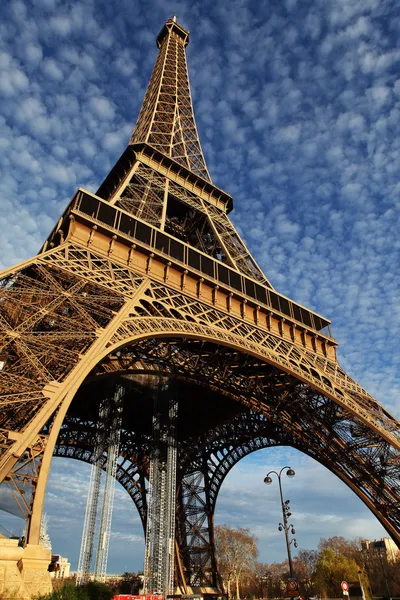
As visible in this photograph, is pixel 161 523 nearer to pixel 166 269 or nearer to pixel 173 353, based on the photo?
pixel 173 353

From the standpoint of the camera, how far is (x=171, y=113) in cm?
4088

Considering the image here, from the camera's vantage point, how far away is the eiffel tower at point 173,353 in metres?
12.8

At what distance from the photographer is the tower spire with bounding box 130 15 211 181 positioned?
37.0m

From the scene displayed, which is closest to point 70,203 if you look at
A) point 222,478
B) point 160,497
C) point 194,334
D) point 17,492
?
point 194,334

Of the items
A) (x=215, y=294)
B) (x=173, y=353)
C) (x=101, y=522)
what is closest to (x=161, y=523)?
(x=101, y=522)

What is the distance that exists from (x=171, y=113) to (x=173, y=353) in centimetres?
2697

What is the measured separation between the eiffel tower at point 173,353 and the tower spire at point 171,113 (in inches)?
9.9

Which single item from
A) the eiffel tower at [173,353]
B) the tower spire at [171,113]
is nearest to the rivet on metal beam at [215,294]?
the eiffel tower at [173,353]

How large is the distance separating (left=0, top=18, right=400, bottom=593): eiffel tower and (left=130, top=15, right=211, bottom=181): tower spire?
0.25 m

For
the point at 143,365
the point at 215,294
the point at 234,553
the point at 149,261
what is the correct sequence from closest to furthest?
the point at 149,261, the point at 215,294, the point at 143,365, the point at 234,553

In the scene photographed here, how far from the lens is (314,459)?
26078 millimetres

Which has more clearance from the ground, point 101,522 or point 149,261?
point 149,261

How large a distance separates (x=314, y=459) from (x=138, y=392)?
11982mm

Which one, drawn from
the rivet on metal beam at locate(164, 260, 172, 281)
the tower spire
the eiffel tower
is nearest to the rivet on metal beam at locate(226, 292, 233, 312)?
the eiffel tower
